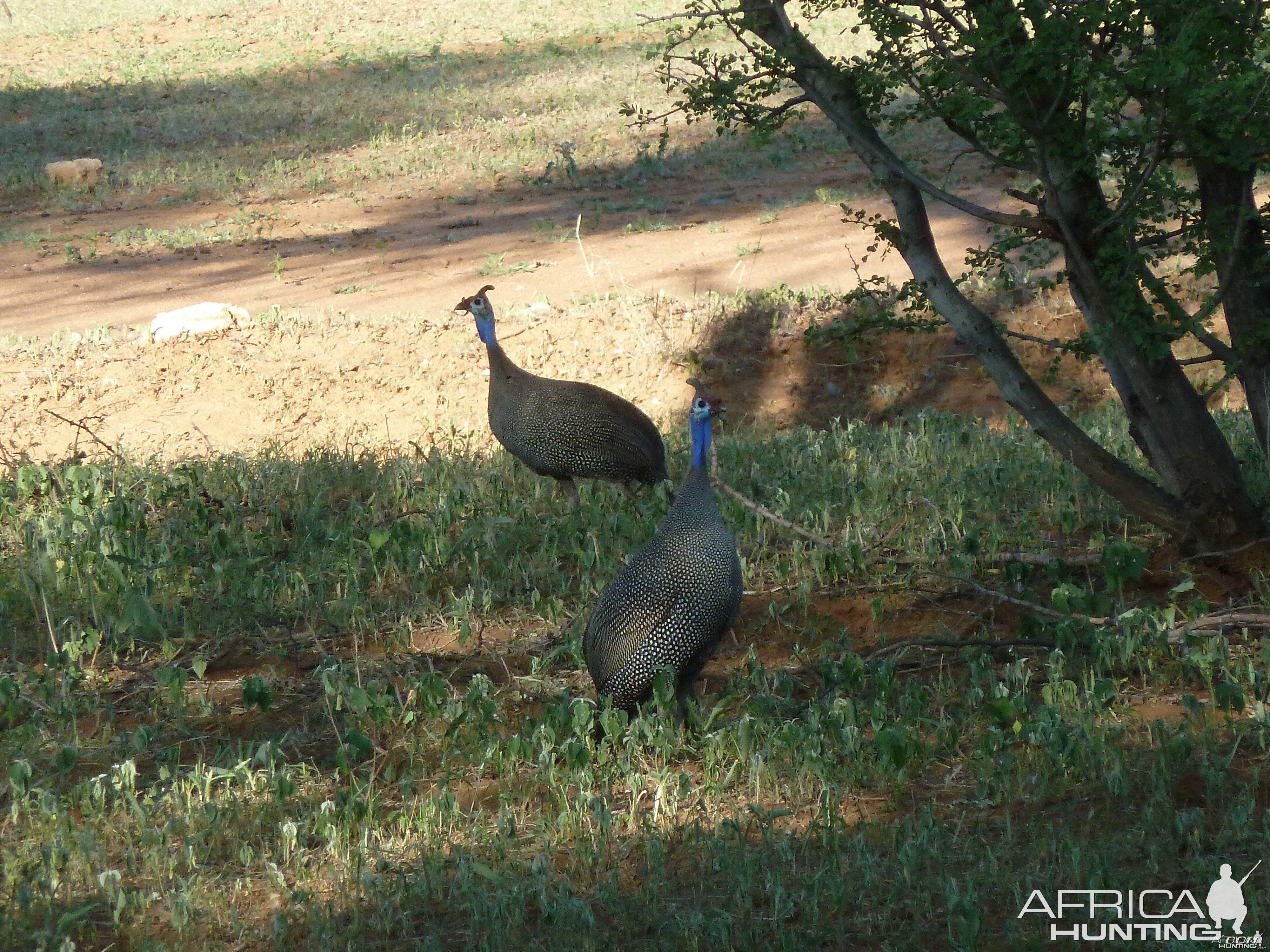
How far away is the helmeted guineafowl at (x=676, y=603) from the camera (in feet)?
13.9

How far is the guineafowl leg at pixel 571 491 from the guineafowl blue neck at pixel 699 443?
220 centimetres

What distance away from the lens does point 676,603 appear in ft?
13.9

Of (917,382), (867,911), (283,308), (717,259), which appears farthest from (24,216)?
(867,911)

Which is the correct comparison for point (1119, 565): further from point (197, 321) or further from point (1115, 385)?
point (197, 321)

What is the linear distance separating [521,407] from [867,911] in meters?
3.88

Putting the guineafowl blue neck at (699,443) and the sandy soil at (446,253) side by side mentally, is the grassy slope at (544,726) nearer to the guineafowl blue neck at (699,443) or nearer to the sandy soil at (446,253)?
the guineafowl blue neck at (699,443)

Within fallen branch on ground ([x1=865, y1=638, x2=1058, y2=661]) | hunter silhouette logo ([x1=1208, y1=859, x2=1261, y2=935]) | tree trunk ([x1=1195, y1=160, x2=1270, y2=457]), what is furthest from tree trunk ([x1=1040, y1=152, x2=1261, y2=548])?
hunter silhouette logo ([x1=1208, y1=859, x2=1261, y2=935])

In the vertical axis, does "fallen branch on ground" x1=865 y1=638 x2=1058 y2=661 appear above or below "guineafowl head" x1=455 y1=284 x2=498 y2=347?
below

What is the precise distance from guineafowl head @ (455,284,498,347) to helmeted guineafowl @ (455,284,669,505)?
0.98 ft

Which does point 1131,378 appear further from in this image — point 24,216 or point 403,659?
point 24,216

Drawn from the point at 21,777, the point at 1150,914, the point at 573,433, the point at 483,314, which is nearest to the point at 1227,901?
the point at 1150,914

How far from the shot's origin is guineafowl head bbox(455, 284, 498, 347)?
278 inches

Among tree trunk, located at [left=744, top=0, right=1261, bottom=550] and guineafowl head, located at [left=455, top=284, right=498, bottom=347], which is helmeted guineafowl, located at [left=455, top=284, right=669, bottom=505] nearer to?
guineafowl head, located at [left=455, top=284, right=498, bottom=347]

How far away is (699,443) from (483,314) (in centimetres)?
→ 297
